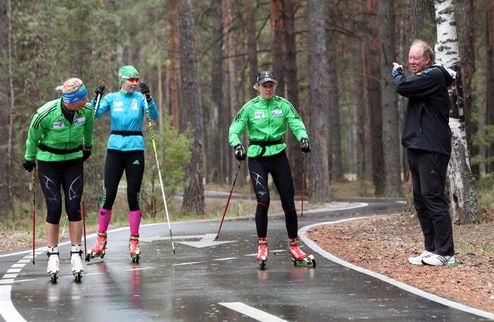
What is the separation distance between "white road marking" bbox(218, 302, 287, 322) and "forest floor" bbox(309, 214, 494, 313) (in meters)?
1.82

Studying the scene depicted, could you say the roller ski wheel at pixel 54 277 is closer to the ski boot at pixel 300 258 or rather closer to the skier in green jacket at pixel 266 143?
the skier in green jacket at pixel 266 143

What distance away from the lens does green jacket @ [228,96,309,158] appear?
1071cm

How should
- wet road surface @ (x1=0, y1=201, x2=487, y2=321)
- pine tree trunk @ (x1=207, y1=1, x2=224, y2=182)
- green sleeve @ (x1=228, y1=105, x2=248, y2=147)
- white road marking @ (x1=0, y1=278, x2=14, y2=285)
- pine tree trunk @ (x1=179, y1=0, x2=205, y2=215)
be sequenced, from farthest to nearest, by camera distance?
pine tree trunk @ (x1=207, y1=1, x2=224, y2=182) < pine tree trunk @ (x1=179, y1=0, x2=205, y2=215) < green sleeve @ (x1=228, y1=105, x2=248, y2=147) < white road marking @ (x1=0, y1=278, x2=14, y2=285) < wet road surface @ (x1=0, y1=201, x2=487, y2=321)

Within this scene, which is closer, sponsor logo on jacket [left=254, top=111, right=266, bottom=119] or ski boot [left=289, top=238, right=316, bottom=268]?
ski boot [left=289, top=238, right=316, bottom=268]

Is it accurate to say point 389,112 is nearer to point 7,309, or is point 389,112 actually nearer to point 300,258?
point 300,258

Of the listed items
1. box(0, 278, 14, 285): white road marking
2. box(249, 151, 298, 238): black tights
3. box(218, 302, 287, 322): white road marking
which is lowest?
box(218, 302, 287, 322): white road marking

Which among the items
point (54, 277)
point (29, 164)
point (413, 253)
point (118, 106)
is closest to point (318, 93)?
point (413, 253)

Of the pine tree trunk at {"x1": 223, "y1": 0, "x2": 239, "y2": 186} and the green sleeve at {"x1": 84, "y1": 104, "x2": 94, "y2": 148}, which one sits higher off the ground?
the pine tree trunk at {"x1": 223, "y1": 0, "x2": 239, "y2": 186}

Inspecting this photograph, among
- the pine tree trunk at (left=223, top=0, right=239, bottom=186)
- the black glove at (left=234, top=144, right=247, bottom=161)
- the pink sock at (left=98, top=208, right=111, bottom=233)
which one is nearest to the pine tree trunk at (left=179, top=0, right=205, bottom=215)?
the pink sock at (left=98, top=208, right=111, bottom=233)

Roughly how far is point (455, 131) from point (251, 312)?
751cm

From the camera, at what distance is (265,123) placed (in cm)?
1071

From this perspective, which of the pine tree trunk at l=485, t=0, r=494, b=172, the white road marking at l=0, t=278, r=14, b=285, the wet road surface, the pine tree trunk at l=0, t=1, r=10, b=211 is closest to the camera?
the wet road surface

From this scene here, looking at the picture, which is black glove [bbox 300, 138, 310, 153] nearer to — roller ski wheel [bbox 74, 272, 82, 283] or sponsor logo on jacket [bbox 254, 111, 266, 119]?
sponsor logo on jacket [bbox 254, 111, 266, 119]

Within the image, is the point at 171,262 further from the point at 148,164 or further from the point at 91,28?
the point at 91,28
